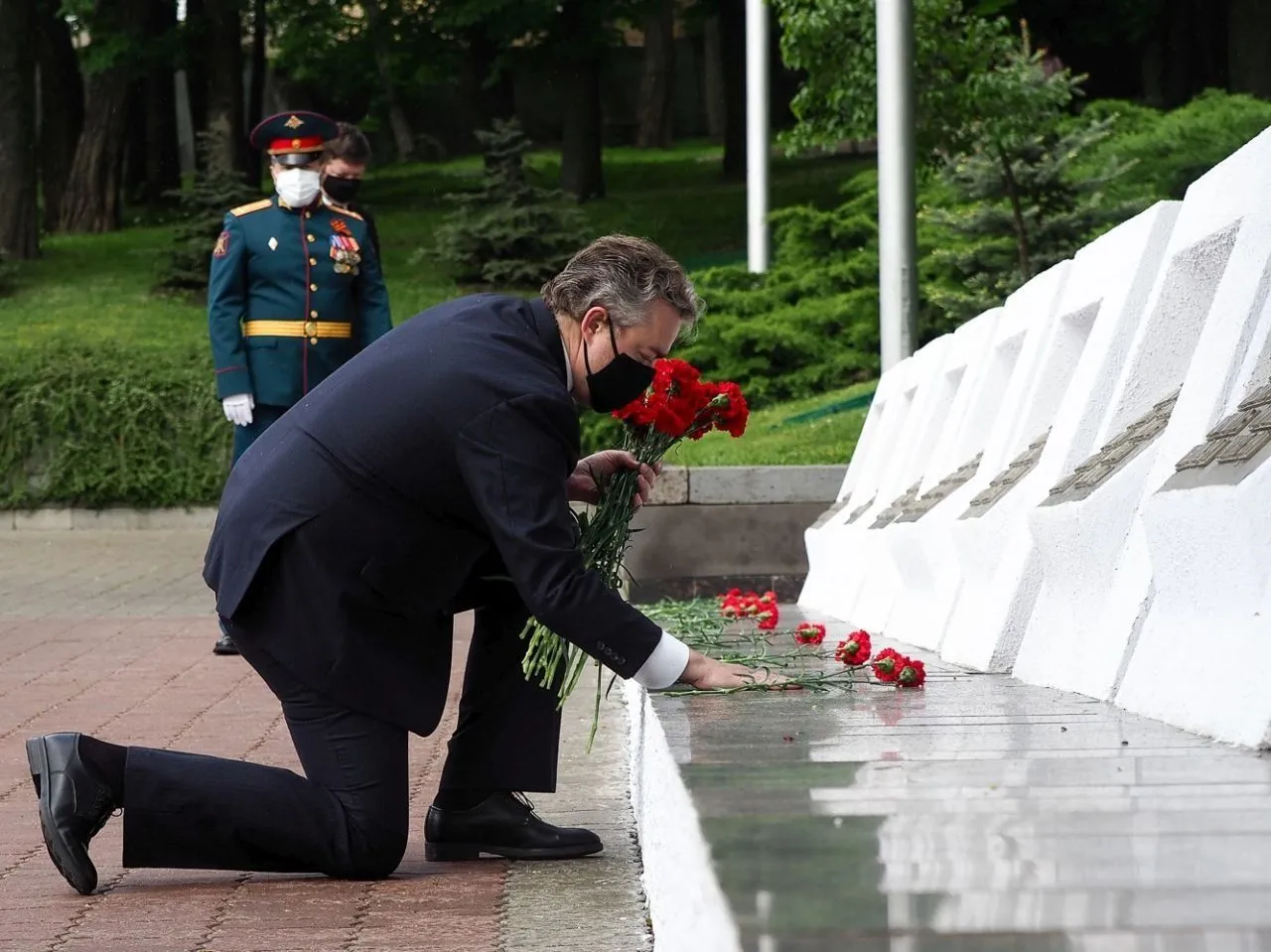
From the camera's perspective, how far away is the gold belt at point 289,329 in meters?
8.34

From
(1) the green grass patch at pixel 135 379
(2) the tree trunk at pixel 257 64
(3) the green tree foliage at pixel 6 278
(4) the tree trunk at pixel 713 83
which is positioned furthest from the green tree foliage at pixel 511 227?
(4) the tree trunk at pixel 713 83

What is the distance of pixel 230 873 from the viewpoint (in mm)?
4227

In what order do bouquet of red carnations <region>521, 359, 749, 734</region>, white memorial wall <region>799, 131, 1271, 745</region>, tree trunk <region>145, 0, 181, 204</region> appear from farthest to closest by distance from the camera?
1. tree trunk <region>145, 0, 181, 204</region>
2. bouquet of red carnations <region>521, 359, 749, 734</region>
3. white memorial wall <region>799, 131, 1271, 745</region>

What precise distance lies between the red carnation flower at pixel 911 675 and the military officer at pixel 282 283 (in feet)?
14.9

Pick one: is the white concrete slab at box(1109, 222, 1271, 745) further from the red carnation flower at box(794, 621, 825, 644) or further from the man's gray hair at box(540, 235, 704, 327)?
the red carnation flower at box(794, 621, 825, 644)

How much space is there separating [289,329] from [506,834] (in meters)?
4.46

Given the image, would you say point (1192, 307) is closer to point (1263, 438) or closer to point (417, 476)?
point (1263, 438)

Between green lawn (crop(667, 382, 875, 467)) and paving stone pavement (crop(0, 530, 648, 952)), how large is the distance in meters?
2.31

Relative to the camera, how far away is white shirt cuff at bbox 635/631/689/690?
384cm

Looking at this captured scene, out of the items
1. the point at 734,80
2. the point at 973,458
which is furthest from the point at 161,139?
the point at 973,458

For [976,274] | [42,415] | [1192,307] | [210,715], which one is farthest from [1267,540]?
[42,415]

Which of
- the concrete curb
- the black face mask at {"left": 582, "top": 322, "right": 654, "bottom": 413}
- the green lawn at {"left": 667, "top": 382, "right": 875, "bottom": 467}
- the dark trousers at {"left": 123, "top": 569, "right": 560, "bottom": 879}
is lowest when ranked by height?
the green lawn at {"left": 667, "top": 382, "right": 875, "bottom": 467}

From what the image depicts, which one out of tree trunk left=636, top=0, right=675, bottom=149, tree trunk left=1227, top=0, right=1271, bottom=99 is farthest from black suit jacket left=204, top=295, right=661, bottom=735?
tree trunk left=636, top=0, right=675, bottom=149

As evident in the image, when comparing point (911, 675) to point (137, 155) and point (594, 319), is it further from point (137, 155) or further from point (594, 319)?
point (137, 155)
